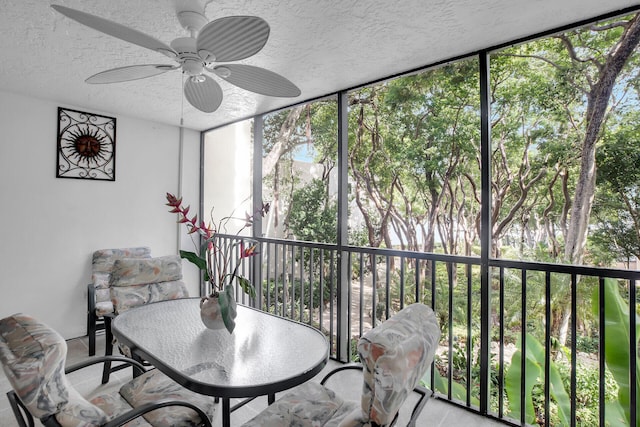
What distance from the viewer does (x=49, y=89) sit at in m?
3.09

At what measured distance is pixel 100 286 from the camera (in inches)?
129

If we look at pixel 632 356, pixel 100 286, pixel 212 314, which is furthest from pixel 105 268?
pixel 632 356

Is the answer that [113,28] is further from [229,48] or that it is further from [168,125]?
[168,125]

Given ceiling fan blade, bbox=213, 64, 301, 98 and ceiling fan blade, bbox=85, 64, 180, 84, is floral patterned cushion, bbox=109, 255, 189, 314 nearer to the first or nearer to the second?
ceiling fan blade, bbox=85, 64, 180, 84

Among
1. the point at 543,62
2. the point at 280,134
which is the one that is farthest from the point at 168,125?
the point at 543,62

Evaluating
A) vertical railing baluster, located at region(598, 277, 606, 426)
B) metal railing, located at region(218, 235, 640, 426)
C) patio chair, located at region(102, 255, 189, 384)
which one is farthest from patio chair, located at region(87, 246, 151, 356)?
vertical railing baluster, located at region(598, 277, 606, 426)

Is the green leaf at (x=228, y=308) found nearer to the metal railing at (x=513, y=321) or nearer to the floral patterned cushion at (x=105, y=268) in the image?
the metal railing at (x=513, y=321)

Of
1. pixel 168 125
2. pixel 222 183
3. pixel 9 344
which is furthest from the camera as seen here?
pixel 222 183

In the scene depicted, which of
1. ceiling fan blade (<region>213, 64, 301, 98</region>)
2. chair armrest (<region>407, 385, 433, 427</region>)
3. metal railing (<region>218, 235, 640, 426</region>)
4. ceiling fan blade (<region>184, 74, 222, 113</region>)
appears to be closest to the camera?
chair armrest (<region>407, 385, 433, 427</region>)

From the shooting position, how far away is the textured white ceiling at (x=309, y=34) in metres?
1.79

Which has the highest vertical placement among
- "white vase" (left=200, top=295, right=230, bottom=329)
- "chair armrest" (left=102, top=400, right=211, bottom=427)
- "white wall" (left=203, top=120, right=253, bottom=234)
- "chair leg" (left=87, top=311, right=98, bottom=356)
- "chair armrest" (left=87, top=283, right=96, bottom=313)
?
"white wall" (left=203, top=120, right=253, bottom=234)

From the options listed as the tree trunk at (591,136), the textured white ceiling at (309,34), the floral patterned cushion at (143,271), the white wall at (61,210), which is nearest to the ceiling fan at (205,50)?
the textured white ceiling at (309,34)

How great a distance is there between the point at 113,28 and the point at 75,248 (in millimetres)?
3077

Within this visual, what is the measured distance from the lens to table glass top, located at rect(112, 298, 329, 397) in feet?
4.52
